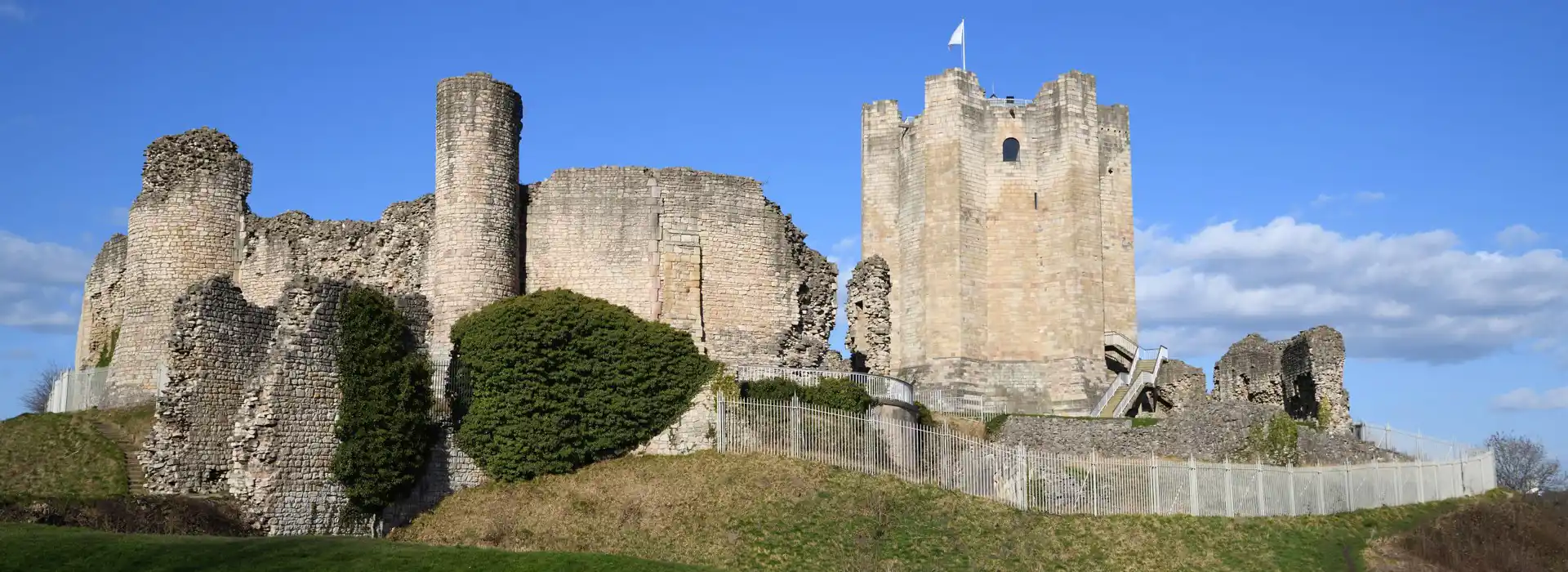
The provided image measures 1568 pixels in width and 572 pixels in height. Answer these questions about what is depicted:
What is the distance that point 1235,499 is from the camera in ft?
96.8

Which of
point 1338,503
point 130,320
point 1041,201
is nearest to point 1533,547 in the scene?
point 1338,503

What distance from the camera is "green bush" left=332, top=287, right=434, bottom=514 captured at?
28.6 meters

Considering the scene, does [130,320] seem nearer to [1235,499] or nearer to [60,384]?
[60,384]

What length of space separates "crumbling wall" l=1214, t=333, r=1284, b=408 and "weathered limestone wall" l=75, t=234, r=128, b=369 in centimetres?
2770

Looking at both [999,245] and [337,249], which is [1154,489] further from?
[999,245]

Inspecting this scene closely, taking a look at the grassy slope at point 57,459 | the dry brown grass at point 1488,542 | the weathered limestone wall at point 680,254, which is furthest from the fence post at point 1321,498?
the grassy slope at point 57,459

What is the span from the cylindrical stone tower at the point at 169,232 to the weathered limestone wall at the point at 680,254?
270 inches

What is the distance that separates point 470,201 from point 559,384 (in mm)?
5357

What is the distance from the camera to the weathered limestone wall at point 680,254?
120 feet

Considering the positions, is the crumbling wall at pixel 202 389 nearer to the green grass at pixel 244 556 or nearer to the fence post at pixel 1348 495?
the green grass at pixel 244 556

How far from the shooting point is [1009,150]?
168 feet

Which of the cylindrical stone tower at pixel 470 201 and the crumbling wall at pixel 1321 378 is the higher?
the cylindrical stone tower at pixel 470 201

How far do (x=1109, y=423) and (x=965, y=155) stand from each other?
39.5 feet

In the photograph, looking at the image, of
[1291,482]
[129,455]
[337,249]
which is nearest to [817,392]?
[1291,482]
